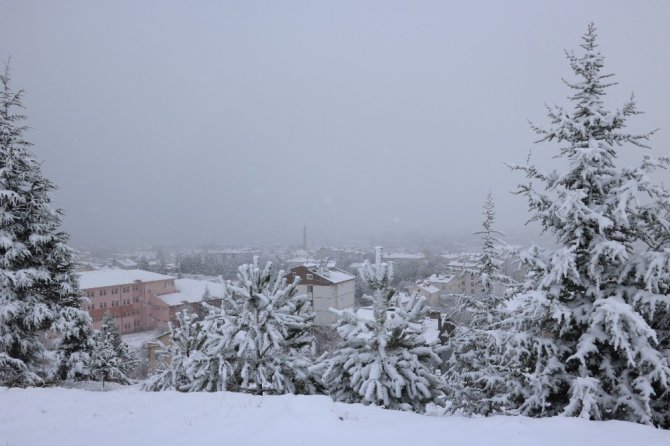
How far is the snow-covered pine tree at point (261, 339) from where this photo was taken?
12.2 metres

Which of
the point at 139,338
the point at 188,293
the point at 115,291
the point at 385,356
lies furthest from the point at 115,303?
the point at 385,356

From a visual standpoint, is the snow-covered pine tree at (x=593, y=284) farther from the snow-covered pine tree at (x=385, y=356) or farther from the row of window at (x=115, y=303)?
the row of window at (x=115, y=303)

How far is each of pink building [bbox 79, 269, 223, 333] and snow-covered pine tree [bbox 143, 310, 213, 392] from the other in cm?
4822

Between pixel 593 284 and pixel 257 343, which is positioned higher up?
pixel 593 284

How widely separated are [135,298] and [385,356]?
218 ft

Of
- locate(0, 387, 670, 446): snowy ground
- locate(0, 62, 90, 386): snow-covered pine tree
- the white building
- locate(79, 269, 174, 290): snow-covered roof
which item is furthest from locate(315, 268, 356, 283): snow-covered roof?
locate(0, 387, 670, 446): snowy ground

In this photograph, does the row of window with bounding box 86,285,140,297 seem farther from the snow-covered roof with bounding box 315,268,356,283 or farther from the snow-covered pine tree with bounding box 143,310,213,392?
the snow-covered pine tree with bounding box 143,310,213,392

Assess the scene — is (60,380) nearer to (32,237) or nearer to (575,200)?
(32,237)

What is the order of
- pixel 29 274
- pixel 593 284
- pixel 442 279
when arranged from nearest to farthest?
pixel 593 284
pixel 29 274
pixel 442 279

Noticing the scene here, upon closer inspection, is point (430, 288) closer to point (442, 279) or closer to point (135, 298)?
point (442, 279)

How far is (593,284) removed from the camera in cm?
876

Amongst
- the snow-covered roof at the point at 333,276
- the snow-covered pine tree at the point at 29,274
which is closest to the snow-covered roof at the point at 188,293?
the snow-covered roof at the point at 333,276

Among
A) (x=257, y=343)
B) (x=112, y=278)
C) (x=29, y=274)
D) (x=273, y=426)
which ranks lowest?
(x=112, y=278)

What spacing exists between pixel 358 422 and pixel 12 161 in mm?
14865
